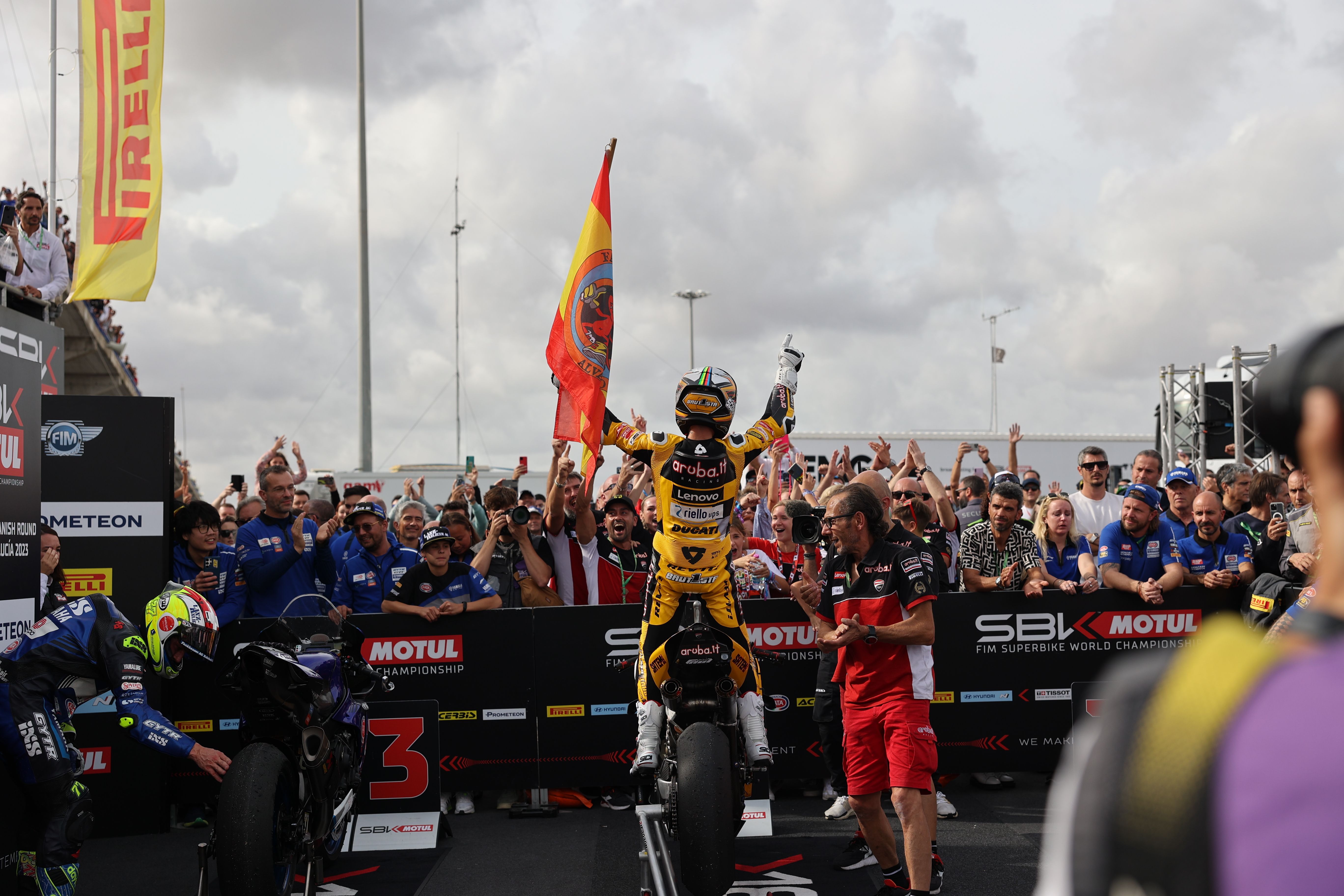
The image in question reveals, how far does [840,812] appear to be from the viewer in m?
6.63

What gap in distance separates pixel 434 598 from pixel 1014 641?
12.7 ft

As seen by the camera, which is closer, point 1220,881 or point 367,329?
point 1220,881

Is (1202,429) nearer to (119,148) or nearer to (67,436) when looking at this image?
(119,148)

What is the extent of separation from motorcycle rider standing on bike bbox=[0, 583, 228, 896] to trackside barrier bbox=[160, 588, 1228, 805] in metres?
2.17

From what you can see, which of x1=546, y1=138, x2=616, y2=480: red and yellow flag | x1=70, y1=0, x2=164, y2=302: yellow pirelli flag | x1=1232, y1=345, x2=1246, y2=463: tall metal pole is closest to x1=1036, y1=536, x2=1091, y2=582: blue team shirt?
x1=546, y1=138, x2=616, y2=480: red and yellow flag

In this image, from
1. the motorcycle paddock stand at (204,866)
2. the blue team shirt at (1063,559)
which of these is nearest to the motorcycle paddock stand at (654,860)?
the motorcycle paddock stand at (204,866)

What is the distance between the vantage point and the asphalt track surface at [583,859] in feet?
17.9

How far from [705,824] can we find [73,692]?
2817mm

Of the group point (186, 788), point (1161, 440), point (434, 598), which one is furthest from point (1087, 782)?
point (1161, 440)

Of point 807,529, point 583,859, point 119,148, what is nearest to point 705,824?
point 807,529

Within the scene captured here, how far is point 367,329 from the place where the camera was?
20.2 meters

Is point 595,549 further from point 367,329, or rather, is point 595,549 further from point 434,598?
point 367,329

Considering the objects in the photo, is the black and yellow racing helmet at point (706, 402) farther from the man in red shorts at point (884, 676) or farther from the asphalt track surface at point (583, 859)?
the asphalt track surface at point (583, 859)

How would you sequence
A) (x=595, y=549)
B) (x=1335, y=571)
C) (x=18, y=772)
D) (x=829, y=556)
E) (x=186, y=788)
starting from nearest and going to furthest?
(x=1335, y=571) → (x=18, y=772) → (x=829, y=556) → (x=186, y=788) → (x=595, y=549)
